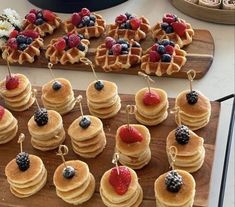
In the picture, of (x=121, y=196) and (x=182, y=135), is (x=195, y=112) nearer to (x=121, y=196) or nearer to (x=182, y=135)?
(x=182, y=135)

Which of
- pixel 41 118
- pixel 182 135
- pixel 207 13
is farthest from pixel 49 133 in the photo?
pixel 207 13

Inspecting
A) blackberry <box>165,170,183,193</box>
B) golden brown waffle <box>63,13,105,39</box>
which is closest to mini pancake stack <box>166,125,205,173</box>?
blackberry <box>165,170,183,193</box>

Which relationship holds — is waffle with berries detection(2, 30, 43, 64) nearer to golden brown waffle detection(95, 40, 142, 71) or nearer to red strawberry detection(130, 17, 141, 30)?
golden brown waffle detection(95, 40, 142, 71)

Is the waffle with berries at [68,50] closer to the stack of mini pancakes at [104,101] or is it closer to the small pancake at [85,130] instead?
the stack of mini pancakes at [104,101]

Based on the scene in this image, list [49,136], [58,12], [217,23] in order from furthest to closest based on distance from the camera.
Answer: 1. [58,12]
2. [217,23]
3. [49,136]

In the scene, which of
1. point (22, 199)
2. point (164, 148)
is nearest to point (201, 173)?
point (164, 148)

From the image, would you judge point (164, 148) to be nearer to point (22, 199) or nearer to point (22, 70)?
point (22, 199)
